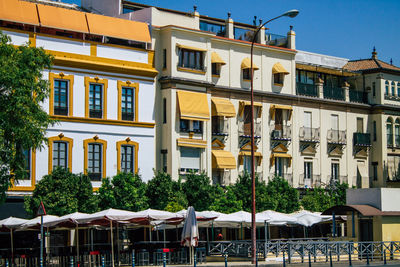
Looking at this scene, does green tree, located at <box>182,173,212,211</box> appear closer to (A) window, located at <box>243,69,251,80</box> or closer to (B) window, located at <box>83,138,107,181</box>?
(B) window, located at <box>83,138,107,181</box>

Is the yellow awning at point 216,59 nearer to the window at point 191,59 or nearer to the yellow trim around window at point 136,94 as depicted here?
the window at point 191,59

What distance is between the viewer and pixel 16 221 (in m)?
42.9

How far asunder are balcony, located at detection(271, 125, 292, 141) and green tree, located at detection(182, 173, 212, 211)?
36.8ft

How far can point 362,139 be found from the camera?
2803 inches

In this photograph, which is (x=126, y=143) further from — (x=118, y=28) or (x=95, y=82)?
(x=118, y=28)

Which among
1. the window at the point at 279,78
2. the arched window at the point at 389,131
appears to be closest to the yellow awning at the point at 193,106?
the window at the point at 279,78

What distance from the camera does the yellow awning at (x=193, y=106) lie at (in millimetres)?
56219

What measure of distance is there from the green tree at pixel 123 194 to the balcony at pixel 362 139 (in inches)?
1017

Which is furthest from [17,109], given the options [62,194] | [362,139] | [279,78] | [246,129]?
[362,139]

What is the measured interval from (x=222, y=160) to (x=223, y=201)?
440 centimetres

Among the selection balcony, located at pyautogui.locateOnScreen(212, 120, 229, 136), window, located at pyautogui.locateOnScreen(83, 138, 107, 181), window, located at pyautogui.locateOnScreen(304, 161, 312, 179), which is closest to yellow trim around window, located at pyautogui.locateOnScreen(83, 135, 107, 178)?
window, located at pyautogui.locateOnScreen(83, 138, 107, 181)

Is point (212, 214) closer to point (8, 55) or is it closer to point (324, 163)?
point (8, 55)

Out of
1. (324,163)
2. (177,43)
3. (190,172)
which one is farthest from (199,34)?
(324,163)

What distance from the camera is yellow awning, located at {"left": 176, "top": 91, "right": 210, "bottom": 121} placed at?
5622 cm
